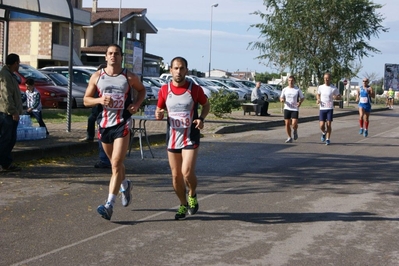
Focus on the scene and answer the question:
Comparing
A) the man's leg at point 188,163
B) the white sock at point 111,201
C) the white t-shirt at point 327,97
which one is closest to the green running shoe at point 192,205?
the man's leg at point 188,163

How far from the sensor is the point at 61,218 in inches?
335

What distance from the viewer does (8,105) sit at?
38.2 feet

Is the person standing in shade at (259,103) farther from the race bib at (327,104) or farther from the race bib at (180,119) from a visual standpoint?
the race bib at (180,119)

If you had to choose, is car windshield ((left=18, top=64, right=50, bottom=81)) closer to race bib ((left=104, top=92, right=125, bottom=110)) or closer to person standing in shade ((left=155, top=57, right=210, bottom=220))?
race bib ((left=104, top=92, right=125, bottom=110))

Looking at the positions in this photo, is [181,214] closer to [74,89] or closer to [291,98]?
[291,98]

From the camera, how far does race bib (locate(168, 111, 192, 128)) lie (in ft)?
27.3

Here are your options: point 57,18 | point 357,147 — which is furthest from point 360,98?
point 57,18

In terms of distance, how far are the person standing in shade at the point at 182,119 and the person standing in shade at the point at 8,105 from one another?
405 cm

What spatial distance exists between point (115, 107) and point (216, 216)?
176cm

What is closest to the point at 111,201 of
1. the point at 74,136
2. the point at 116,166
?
the point at 116,166

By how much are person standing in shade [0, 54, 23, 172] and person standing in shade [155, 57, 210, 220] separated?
13.3 ft

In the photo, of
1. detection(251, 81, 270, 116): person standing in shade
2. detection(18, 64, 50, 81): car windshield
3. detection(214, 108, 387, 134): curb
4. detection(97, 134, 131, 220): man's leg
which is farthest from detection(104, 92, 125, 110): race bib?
detection(251, 81, 270, 116): person standing in shade

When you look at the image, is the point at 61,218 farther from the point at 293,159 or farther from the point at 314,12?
the point at 314,12

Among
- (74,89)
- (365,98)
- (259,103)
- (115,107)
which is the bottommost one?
(259,103)
